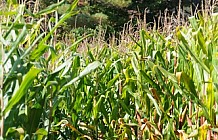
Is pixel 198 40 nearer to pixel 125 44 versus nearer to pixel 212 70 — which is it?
pixel 212 70

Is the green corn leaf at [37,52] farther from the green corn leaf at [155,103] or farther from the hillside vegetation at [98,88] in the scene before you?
the green corn leaf at [155,103]

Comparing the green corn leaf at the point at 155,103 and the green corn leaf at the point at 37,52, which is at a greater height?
the green corn leaf at the point at 37,52

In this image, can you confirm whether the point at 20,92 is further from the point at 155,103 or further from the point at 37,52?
the point at 155,103

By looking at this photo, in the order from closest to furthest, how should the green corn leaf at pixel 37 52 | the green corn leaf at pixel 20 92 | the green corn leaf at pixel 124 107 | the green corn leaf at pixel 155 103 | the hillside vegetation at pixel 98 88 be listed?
the green corn leaf at pixel 20 92
the hillside vegetation at pixel 98 88
the green corn leaf at pixel 37 52
the green corn leaf at pixel 155 103
the green corn leaf at pixel 124 107

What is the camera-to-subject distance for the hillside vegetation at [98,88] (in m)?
1.38

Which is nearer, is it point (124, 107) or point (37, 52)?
point (37, 52)

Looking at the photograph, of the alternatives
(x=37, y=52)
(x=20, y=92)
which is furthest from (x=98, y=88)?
(x=20, y=92)

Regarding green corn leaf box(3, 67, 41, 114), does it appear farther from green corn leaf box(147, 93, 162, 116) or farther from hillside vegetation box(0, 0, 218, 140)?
green corn leaf box(147, 93, 162, 116)

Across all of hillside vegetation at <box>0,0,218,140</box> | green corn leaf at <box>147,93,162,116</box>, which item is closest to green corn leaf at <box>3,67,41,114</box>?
hillside vegetation at <box>0,0,218,140</box>

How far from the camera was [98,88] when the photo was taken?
8.16ft

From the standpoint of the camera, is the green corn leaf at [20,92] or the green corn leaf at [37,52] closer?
the green corn leaf at [20,92]

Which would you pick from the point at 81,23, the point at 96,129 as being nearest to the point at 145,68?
the point at 96,129

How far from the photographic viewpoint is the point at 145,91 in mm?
2092

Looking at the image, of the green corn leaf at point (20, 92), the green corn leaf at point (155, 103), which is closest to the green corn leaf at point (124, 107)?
the green corn leaf at point (155, 103)
